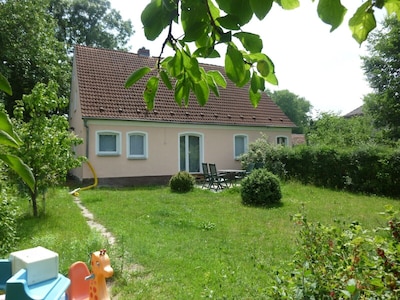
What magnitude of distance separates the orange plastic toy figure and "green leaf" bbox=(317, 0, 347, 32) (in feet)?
10.5

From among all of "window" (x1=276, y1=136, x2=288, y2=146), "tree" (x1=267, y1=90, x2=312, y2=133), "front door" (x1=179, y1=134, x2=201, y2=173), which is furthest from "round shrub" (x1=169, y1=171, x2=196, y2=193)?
"tree" (x1=267, y1=90, x2=312, y2=133)

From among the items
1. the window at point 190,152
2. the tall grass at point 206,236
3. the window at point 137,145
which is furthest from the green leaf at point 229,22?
the window at point 190,152

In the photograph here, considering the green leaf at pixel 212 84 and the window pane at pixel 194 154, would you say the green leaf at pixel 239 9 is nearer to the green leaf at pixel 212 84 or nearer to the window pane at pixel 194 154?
the green leaf at pixel 212 84

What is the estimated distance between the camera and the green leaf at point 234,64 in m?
0.91

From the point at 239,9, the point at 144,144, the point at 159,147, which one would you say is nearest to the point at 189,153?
the point at 159,147

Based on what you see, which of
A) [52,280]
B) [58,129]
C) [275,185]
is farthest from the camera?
[275,185]

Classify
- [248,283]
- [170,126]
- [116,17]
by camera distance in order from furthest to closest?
[116,17] → [170,126] → [248,283]

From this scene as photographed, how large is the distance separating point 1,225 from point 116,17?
32.4 m

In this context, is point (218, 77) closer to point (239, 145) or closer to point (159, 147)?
point (159, 147)

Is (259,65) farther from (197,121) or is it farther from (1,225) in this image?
(197,121)

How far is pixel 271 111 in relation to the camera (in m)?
21.8

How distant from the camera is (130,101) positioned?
17.1 metres

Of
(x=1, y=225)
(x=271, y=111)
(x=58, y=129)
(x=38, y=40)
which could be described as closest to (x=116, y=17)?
(x=38, y=40)

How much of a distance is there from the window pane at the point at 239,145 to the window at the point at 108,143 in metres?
7.09
